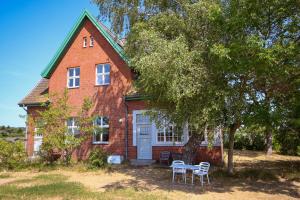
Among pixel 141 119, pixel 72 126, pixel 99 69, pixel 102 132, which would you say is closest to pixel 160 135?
pixel 141 119

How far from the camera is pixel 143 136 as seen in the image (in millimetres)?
20562

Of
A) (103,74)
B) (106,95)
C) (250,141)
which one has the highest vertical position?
(103,74)

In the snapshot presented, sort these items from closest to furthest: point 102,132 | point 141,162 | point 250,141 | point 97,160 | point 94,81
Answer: point 97,160 < point 141,162 < point 102,132 < point 94,81 < point 250,141

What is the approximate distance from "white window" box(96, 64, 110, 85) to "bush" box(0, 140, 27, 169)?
21.6ft

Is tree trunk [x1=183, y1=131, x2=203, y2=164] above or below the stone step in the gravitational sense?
above

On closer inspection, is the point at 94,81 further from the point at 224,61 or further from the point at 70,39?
the point at 224,61

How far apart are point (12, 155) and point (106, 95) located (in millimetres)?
6880

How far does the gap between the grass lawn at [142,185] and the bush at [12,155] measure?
1.42 m

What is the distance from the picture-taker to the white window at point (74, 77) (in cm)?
2331

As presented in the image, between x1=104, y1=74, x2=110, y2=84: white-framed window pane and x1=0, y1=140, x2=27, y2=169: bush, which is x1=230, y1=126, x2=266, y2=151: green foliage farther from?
x1=0, y1=140, x2=27, y2=169: bush

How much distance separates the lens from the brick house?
65.8 ft

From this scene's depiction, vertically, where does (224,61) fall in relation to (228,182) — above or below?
above

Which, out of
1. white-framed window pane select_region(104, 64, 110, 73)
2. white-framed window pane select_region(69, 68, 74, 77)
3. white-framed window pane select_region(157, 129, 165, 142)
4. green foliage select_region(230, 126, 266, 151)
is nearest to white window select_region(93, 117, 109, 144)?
white-framed window pane select_region(104, 64, 110, 73)

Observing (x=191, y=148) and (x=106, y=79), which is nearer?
(x=191, y=148)
